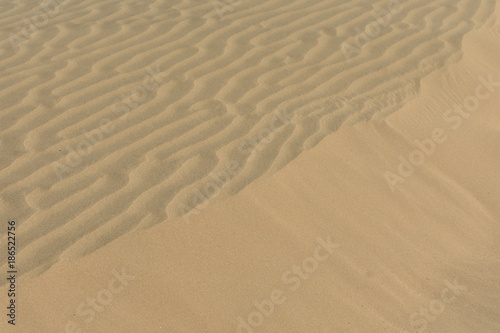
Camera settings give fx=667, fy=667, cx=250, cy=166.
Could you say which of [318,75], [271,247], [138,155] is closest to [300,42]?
[318,75]

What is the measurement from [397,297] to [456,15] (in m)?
3.54

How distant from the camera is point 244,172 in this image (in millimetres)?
3658

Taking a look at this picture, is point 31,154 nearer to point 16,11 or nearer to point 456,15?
point 16,11

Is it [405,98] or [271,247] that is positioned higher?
[405,98]

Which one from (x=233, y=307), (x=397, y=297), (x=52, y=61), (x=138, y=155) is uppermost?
(x=52, y=61)

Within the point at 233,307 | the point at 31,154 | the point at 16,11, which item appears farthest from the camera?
the point at 16,11

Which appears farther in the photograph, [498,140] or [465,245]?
[498,140]

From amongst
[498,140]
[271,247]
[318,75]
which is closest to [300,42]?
[318,75]

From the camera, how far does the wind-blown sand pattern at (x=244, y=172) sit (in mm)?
3094

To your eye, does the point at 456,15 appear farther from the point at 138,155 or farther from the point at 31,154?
the point at 31,154

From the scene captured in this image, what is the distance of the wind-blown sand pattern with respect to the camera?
3094 millimetres

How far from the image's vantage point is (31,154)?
12.3 ft

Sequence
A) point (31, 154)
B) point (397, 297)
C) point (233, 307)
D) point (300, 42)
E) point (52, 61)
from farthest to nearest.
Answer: point (300, 42)
point (52, 61)
point (31, 154)
point (397, 297)
point (233, 307)

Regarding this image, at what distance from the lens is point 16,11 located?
579 cm
